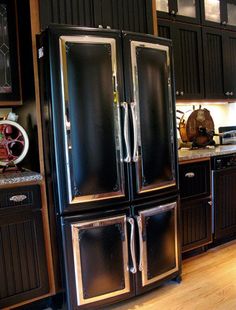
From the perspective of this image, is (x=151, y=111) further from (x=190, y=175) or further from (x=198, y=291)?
(x=198, y=291)

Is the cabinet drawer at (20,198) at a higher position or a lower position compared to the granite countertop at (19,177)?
lower

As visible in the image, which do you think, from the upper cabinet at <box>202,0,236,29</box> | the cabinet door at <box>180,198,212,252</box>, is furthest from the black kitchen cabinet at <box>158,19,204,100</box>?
the cabinet door at <box>180,198,212,252</box>

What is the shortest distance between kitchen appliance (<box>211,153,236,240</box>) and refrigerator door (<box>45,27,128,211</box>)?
1214 mm

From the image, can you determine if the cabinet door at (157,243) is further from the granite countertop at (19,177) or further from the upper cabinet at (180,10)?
the upper cabinet at (180,10)

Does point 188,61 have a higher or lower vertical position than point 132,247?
higher

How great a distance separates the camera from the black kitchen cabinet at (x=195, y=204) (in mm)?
2580

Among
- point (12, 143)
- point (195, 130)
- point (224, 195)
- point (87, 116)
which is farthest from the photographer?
point (195, 130)

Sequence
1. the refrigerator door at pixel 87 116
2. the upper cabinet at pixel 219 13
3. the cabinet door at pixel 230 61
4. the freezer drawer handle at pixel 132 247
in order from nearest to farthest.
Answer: the refrigerator door at pixel 87 116, the freezer drawer handle at pixel 132 247, the upper cabinet at pixel 219 13, the cabinet door at pixel 230 61

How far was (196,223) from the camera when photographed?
2688 mm

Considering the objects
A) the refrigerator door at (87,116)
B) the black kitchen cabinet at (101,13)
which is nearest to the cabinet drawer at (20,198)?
the refrigerator door at (87,116)

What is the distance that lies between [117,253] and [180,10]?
2.36 m

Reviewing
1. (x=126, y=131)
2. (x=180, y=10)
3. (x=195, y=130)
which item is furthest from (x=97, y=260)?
(x=180, y=10)

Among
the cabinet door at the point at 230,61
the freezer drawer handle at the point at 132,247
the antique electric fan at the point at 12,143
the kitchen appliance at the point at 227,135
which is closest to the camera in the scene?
the freezer drawer handle at the point at 132,247

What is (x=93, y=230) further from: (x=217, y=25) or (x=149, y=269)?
(x=217, y=25)
